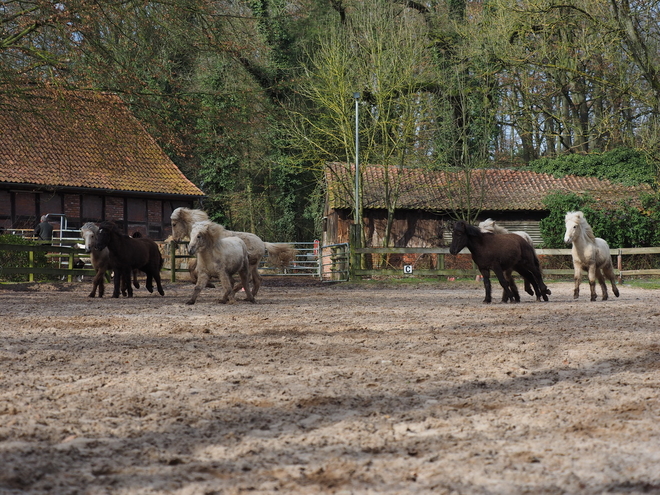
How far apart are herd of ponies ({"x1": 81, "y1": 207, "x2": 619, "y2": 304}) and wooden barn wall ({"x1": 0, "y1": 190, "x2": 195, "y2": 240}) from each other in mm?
13663

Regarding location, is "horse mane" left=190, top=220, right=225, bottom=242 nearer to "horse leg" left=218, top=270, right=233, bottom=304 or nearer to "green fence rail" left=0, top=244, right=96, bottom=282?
"horse leg" left=218, top=270, right=233, bottom=304

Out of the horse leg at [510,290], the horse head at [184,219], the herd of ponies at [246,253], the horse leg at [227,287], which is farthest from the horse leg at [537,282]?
the horse head at [184,219]

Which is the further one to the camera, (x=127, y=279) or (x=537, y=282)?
(x=127, y=279)

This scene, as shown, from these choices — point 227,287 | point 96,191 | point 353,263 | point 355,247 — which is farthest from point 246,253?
point 96,191

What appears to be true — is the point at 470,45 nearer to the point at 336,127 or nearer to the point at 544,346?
the point at 336,127

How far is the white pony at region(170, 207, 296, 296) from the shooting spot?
50.2ft

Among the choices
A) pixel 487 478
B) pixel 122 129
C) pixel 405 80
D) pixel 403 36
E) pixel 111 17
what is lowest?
pixel 487 478

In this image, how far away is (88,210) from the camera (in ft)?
110

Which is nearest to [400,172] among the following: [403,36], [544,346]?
[403,36]

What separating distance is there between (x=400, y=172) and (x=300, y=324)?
83.5 ft

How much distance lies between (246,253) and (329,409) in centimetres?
974

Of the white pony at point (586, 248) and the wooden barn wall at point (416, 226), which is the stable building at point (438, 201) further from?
the white pony at point (586, 248)

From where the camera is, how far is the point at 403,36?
33.0 meters

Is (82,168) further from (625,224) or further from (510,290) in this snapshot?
(510,290)
